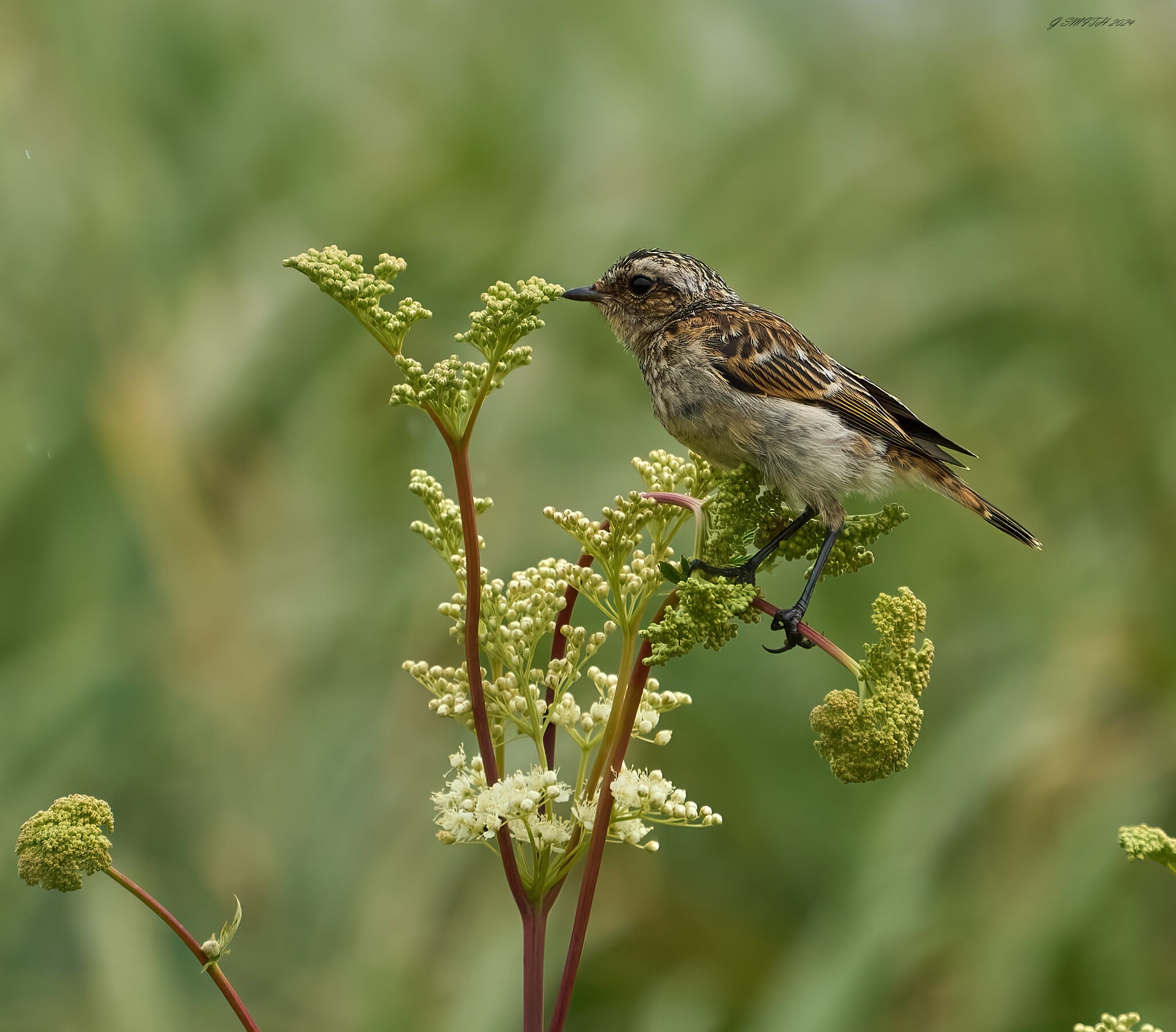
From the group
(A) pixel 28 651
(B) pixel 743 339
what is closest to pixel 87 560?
(A) pixel 28 651

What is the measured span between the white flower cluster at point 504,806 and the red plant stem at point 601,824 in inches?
1.2

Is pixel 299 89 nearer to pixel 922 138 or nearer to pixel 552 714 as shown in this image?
pixel 922 138

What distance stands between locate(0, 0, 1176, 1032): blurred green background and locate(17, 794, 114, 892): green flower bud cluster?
144cm

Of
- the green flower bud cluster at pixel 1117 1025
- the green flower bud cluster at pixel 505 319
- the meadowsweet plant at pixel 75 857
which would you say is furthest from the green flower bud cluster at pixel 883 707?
the meadowsweet plant at pixel 75 857

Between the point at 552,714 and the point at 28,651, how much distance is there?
6.62ft

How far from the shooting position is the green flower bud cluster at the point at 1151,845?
29.1 inches

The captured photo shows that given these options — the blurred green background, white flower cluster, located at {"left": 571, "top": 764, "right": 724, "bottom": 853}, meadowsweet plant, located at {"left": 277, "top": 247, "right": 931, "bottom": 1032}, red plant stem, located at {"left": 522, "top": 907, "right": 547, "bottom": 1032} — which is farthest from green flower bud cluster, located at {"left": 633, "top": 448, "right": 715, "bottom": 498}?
the blurred green background

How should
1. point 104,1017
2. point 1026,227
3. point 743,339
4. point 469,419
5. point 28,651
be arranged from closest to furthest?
point 469,419
point 743,339
point 104,1017
point 28,651
point 1026,227

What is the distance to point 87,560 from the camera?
2.56m

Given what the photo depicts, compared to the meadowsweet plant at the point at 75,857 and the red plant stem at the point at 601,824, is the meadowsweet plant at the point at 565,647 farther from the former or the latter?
the meadowsweet plant at the point at 75,857

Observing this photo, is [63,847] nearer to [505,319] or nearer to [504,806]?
[504,806]

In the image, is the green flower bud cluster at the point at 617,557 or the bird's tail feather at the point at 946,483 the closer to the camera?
the green flower bud cluster at the point at 617,557

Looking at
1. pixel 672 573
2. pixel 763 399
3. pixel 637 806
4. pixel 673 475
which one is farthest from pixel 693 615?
pixel 763 399

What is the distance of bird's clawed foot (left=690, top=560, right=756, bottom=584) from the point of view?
86 centimetres
